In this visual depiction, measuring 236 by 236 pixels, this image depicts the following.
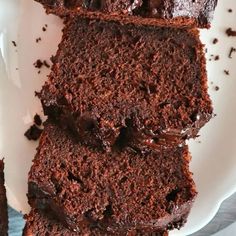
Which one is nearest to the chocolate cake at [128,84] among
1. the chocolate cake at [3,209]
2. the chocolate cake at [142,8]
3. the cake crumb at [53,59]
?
the cake crumb at [53,59]

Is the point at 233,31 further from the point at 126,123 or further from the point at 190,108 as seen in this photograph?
the point at 126,123

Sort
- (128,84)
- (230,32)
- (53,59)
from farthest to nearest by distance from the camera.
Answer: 1. (230,32)
2. (53,59)
3. (128,84)

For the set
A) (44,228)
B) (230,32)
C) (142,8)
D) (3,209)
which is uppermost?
(142,8)

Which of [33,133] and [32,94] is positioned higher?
[32,94]

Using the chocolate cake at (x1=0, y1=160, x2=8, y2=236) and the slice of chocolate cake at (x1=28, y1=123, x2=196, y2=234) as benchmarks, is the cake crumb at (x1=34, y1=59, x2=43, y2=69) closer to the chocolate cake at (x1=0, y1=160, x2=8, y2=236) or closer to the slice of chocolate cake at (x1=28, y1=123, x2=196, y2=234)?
the slice of chocolate cake at (x1=28, y1=123, x2=196, y2=234)

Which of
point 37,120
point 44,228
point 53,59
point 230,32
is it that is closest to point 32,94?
point 37,120

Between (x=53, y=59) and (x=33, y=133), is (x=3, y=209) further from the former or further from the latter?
(x=53, y=59)

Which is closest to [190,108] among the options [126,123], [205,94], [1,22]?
[205,94]
